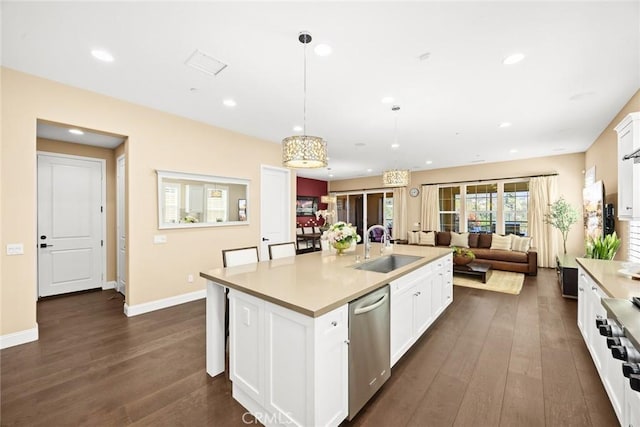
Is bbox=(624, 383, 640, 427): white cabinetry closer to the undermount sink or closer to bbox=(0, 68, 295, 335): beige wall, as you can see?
the undermount sink

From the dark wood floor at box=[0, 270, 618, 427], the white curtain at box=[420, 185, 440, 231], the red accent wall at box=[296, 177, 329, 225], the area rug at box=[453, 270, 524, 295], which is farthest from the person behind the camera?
the red accent wall at box=[296, 177, 329, 225]

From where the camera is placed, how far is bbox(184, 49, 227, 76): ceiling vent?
243cm

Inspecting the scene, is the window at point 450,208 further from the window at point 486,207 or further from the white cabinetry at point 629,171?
the white cabinetry at point 629,171

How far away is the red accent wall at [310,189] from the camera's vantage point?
398 inches

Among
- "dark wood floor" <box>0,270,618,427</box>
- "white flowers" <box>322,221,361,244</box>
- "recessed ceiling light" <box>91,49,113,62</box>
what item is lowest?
"dark wood floor" <box>0,270,618,427</box>

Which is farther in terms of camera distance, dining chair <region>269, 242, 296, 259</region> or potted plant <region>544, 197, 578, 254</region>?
potted plant <region>544, 197, 578, 254</region>

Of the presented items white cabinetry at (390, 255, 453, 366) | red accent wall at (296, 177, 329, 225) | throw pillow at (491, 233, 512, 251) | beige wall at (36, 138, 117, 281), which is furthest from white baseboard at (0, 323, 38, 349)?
throw pillow at (491, 233, 512, 251)

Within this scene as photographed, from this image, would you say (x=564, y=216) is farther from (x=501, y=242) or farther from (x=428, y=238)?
(x=428, y=238)

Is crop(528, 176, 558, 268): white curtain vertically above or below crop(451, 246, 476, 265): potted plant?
above

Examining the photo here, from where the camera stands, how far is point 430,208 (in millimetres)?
8609

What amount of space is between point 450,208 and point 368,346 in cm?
772

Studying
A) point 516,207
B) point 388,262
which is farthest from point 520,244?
point 388,262

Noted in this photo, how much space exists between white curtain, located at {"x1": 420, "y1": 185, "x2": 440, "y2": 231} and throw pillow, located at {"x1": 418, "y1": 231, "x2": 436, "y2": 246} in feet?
2.36

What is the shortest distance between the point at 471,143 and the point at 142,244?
6.26m
